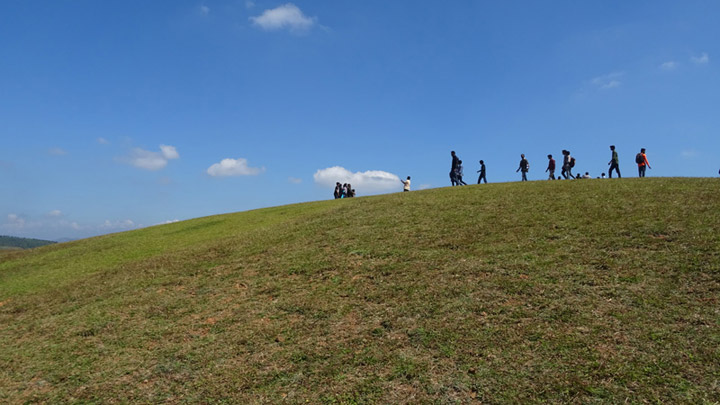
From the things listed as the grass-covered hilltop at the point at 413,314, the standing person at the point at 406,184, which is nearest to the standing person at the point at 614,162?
the grass-covered hilltop at the point at 413,314

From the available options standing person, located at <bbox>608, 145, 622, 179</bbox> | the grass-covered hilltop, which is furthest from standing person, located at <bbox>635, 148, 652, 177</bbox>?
the grass-covered hilltop

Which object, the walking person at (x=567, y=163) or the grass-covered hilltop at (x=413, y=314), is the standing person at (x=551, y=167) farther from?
the grass-covered hilltop at (x=413, y=314)

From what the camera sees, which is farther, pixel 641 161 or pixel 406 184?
pixel 406 184

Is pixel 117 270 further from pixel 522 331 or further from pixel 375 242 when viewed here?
pixel 522 331

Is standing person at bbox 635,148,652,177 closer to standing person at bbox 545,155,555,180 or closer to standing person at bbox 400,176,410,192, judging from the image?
standing person at bbox 545,155,555,180

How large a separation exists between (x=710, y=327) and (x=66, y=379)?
1449 cm

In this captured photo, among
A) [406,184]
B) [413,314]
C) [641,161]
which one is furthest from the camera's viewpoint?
[406,184]

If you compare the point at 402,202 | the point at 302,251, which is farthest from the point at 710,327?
the point at 402,202

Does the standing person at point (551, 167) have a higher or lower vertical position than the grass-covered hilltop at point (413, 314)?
higher

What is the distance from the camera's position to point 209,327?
11.2 meters

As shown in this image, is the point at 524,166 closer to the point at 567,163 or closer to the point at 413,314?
the point at 567,163

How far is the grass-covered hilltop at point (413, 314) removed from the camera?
7.50 metres

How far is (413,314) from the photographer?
1012 centimetres

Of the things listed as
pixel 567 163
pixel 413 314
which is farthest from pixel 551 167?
pixel 413 314
